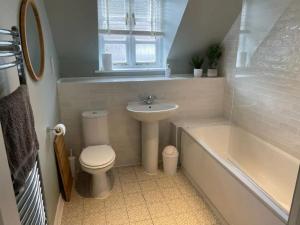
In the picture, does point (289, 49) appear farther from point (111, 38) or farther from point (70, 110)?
point (70, 110)

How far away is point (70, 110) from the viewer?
259cm

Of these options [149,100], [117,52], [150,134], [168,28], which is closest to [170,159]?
[150,134]

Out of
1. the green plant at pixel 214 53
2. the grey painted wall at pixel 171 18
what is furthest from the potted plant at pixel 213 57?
the grey painted wall at pixel 171 18

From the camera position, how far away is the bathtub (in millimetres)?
1534

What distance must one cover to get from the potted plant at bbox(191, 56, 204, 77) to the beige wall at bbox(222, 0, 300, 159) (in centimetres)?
42

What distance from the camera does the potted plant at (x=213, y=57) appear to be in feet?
9.75

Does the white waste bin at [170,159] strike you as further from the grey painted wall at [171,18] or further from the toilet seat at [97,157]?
the grey painted wall at [171,18]

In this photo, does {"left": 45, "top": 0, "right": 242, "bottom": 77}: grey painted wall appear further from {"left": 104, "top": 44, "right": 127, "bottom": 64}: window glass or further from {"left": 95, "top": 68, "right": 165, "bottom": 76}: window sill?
{"left": 104, "top": 44, "right": 127, "bottom": 64}: window glass

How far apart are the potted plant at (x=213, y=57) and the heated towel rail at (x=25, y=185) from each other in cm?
239

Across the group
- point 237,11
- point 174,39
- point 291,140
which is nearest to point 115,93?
point 174,39

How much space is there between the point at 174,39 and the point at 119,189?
1930 mm

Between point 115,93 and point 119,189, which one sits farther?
point 115,93

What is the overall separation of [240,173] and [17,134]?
1.56 metres

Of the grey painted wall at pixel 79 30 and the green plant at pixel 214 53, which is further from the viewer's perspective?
the green plant at pixel 214 53
